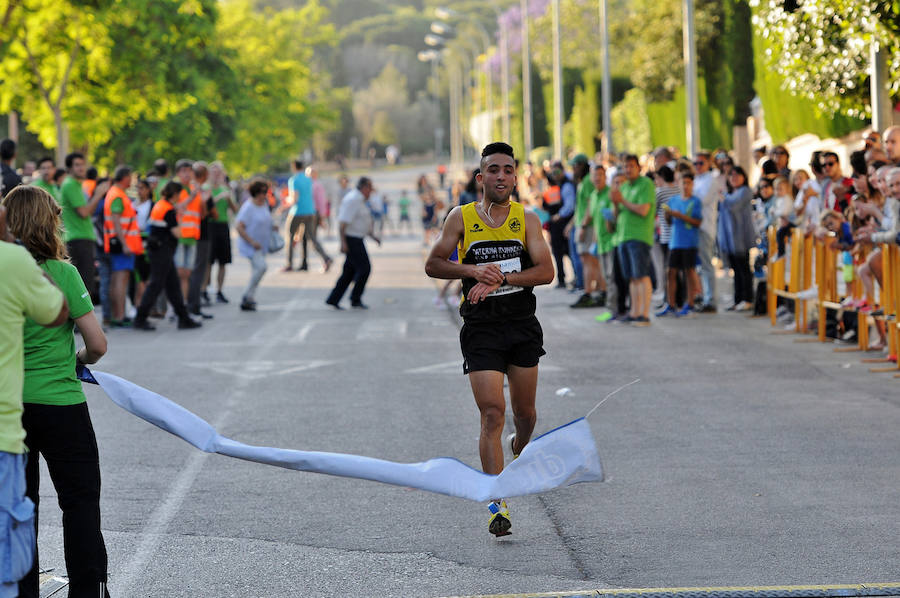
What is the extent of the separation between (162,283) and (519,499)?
1011cm

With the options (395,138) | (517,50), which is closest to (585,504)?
(517,50)

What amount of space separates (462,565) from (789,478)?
2.44 metres

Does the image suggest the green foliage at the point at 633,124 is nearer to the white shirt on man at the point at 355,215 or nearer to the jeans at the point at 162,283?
the white shirt on man at the point at 355,215

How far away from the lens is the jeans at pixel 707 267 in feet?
57.0

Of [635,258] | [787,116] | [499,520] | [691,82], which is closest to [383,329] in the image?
[635,258]

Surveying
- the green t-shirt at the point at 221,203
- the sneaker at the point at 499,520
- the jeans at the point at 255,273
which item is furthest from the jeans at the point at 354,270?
the sneaker at the point at 499,520

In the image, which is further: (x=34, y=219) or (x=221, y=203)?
(x=221, y=203)

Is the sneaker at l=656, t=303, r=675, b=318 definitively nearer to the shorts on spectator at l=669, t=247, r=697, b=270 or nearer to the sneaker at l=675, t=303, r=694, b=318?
the sneaker at l=675, t=303, r=694, b=318

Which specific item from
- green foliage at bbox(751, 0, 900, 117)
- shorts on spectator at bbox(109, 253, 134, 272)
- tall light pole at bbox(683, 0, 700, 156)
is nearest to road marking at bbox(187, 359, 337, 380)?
shorts on spectator at bbox(109, 253, 134, 272)

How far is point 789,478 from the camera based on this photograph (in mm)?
7863

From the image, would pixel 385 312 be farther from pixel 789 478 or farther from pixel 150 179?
pixel 789 478

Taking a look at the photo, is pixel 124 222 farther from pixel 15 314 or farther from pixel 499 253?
pixel 15 314

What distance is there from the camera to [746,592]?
17.7ft

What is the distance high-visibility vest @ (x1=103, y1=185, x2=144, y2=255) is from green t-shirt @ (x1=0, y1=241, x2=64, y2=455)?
12618mm
